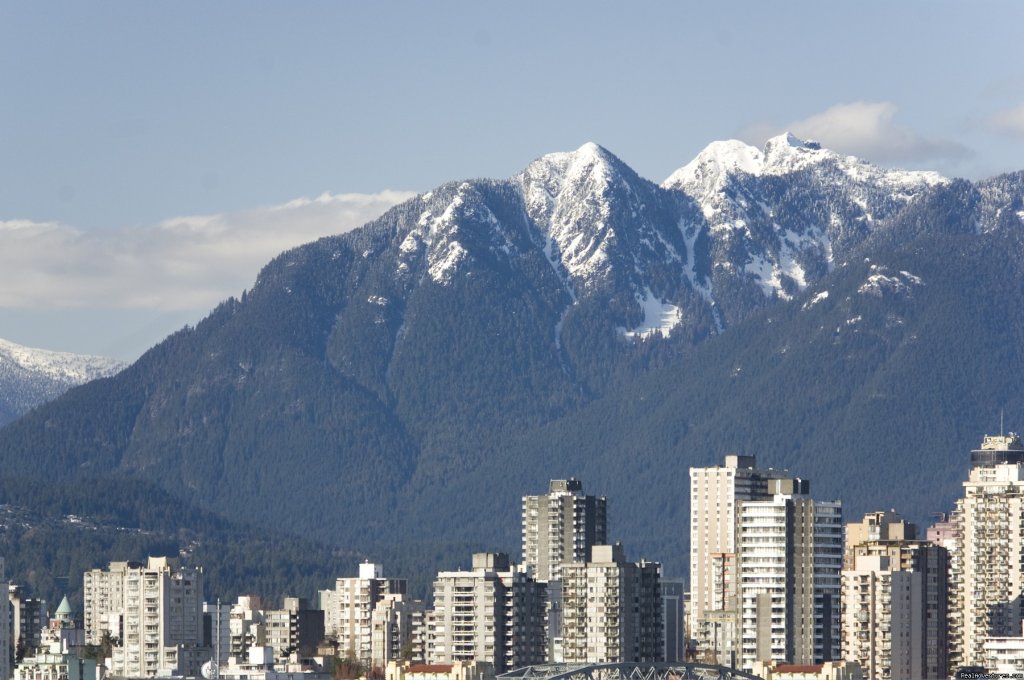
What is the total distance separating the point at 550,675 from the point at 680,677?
740 cm

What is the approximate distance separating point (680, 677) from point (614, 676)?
12.6 ft

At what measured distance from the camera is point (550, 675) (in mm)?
197875

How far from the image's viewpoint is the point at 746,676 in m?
191

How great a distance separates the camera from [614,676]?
198 metres

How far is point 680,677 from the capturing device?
19662 centimetres

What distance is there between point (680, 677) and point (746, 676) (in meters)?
6.67

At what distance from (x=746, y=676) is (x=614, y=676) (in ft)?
32.3

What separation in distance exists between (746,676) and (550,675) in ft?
41.8
